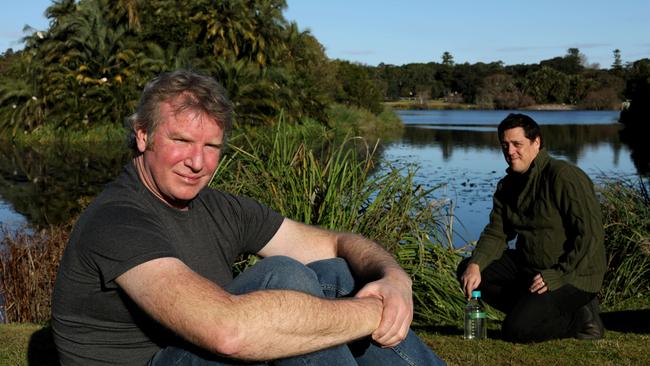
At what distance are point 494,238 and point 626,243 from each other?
7.67 ft

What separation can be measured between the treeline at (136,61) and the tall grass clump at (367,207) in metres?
17.8

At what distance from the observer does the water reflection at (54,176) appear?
479 inches

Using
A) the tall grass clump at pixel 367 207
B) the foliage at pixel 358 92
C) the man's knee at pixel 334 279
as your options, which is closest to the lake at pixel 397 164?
the tall grass clump at pixel 367 207

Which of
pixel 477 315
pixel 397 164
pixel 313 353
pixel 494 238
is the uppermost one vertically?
pixel 313 353

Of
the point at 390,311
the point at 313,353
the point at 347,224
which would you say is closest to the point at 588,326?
the point at 347,224

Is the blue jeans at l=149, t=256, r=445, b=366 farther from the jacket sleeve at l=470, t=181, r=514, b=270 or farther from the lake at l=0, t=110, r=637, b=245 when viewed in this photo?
the lake at l=0, t=110, r=637, b=245

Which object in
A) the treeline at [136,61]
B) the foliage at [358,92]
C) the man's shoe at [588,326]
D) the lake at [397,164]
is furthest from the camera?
the foliage at [358,92]

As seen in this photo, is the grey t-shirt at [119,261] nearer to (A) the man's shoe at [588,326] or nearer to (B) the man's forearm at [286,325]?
(B) the man's forearm at [286,325]

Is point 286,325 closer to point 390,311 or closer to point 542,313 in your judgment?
point 390,311

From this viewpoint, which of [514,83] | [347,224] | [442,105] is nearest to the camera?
[347,224]

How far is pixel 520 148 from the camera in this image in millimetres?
4496

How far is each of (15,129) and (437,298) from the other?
22.4 m

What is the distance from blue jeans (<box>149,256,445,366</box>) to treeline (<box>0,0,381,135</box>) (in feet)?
69.1

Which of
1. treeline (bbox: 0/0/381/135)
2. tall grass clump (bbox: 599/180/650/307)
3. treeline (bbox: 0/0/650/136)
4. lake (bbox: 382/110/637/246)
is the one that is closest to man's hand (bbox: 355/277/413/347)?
tall grass clump (bbox: 599/180/650/307)
